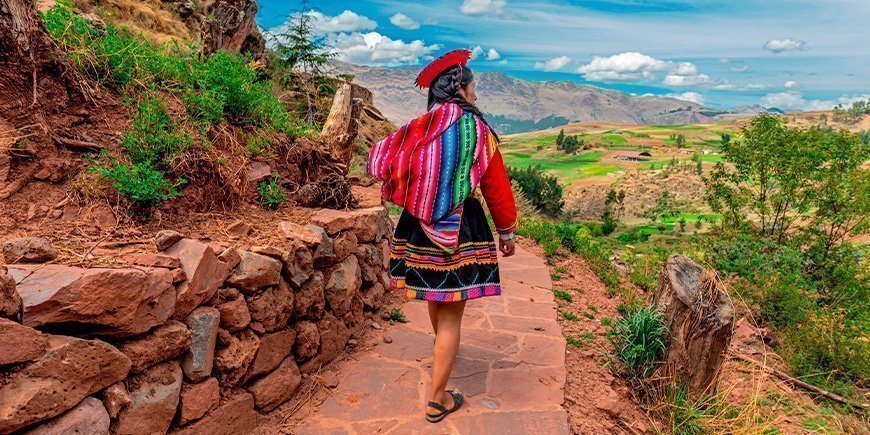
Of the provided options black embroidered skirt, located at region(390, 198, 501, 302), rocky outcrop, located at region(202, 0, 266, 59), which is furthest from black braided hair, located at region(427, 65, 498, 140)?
rocky outcrop, located at region(202, 0, 266, 59)

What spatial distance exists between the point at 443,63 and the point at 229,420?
2311 millimetres

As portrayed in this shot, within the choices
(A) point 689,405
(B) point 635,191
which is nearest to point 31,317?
(A) point 689,405

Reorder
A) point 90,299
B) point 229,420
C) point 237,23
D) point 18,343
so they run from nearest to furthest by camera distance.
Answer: point 18,343
point 90,299
point 229,420
point 237,23

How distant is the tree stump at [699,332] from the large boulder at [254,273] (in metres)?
2.79

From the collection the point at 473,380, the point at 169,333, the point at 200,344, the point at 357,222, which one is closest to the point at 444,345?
the point at 473,380

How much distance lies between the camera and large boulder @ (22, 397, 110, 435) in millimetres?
1777

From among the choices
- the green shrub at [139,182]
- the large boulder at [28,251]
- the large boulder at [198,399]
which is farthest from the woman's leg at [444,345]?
the large boulder at [28,251]

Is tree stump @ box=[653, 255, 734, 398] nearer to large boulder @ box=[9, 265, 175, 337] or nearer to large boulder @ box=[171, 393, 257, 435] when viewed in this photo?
large boulder @ box=[171, 393, 257, 435]

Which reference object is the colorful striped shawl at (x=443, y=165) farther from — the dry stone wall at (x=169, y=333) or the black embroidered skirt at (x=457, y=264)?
the dry stone wall at (x=169, y=333)

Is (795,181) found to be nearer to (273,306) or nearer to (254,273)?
Answer: (273,306)

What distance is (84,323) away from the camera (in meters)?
1.99

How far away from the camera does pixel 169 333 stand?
2.28 m

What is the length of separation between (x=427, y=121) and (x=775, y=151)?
1006 cm

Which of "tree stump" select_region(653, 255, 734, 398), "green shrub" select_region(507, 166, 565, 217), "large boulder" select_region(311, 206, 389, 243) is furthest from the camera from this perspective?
"green shrub" select_region(507, 166, 565, 217)
